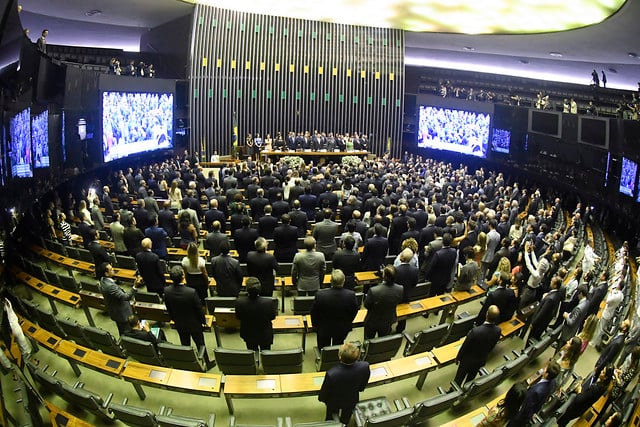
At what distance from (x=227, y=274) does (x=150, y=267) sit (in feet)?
3.43

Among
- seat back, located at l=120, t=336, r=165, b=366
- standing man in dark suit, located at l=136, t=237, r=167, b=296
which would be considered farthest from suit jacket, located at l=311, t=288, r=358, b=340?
standing man in dark suit, located at l=136, t=237, r=167, b=296

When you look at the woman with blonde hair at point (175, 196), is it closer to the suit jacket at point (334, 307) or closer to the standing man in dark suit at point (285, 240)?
the standing man in dark suit at point (285, 240)

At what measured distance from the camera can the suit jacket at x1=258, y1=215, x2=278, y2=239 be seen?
731 cm

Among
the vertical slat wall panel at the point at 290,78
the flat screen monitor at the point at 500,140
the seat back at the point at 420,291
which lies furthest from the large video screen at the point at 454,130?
the seat back at the point at 420,291

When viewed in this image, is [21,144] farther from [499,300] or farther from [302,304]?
[499,300]

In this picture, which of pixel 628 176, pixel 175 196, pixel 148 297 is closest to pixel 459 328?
pixel 148 297

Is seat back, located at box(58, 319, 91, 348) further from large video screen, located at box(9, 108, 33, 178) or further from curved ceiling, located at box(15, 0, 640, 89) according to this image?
curved ceiling, located at box(15, 0, 640, 89)

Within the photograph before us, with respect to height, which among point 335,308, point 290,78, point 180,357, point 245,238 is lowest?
point 180,357

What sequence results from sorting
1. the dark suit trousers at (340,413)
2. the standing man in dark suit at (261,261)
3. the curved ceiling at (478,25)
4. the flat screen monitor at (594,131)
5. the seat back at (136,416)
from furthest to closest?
the curved ceiling at (478,25), the flat screen monitor at (594,131), the standing man in dark suit at (261,261), the dark suit trousers at (340,413), the seat back at (136,416)

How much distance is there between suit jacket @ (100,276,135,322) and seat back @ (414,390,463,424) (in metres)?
3.30

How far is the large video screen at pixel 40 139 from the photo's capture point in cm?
791

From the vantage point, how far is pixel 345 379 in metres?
3.53

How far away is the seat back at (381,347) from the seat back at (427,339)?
1.06ft

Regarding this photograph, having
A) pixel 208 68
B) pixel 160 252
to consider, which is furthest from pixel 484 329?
pixel 208 68
